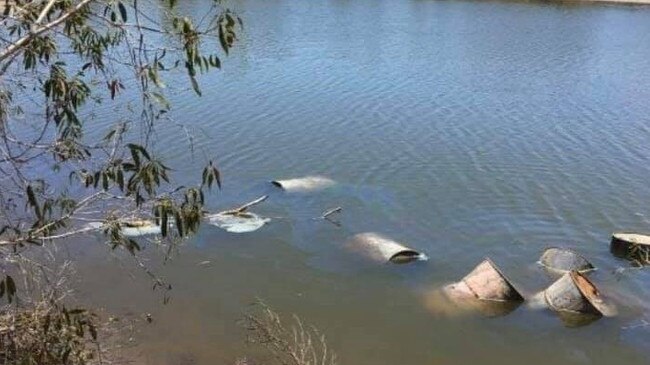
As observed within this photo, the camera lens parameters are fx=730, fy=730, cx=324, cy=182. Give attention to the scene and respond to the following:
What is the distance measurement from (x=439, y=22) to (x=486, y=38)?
17.2 ft

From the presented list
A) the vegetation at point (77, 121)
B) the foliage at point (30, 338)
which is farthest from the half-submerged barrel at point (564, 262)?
the foliage at point (30, 338)

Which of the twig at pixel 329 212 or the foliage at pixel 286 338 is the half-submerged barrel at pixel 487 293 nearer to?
the foliage at pixel 286 338

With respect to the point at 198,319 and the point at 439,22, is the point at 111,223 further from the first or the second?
the point at 439,22

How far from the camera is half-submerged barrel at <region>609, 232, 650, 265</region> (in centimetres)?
1100

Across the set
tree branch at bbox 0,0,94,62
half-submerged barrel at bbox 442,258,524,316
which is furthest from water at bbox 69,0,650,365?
tree branch at bbox 0,0,94,62

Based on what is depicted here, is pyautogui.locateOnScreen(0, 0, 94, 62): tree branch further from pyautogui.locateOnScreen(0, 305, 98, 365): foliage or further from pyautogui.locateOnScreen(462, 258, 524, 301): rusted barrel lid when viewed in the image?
pyautogui.locateOnScreen(462, 258, 524, 301): rusted barrel lid

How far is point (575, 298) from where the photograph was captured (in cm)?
983

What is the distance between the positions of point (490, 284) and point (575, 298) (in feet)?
3.70

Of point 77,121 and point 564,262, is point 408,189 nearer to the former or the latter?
point 564,262

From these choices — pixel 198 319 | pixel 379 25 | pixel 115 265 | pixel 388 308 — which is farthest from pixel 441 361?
pixel 379 25

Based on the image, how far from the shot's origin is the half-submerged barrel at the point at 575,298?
32.3ft

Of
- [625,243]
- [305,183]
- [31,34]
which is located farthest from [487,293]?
[31,34]

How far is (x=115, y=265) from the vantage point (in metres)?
10.9

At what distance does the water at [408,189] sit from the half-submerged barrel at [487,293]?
0.24m
